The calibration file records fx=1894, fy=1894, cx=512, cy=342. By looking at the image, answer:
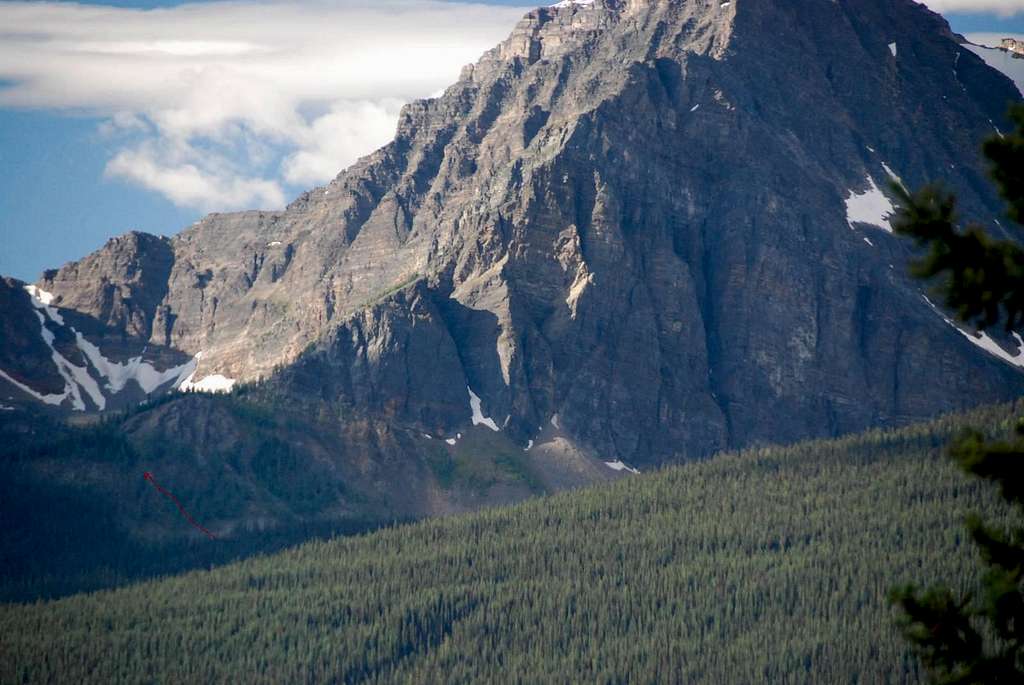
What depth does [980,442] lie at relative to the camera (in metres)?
32.8

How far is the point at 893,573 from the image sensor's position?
612 ft

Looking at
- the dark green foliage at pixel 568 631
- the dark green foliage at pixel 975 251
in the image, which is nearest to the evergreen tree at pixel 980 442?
the dark green foliage at pixel 975 251

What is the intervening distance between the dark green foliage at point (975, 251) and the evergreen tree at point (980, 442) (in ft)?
0.06

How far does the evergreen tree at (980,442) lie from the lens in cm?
3288

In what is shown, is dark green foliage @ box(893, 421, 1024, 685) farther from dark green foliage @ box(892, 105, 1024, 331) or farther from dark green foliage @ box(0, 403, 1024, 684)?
dark green foliage @ box(0, 403, 1024, 684)

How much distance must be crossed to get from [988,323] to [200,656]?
161365 millimetres

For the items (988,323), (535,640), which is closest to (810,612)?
(535,640)

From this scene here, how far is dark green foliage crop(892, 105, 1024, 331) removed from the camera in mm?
32938

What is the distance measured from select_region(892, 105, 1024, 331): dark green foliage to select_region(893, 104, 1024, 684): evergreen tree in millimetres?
17

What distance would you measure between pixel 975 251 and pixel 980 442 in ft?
10.9

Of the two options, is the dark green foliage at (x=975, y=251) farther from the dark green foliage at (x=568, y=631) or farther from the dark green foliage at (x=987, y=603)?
the dark green foliage at (x=568, y=631)

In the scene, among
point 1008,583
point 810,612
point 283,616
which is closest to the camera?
point 1008,583

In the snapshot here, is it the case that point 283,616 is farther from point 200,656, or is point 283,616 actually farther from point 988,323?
point 988,323

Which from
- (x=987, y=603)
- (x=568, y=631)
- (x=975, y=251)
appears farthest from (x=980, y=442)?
(x=568, y=631)
